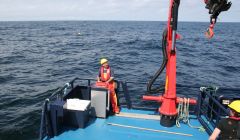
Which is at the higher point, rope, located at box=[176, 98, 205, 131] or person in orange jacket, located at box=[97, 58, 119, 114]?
person in orange jacket, located at box=[97, 58, 119, 114]

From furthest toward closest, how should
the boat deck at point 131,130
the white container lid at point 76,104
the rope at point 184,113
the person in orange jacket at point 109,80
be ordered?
the person in orange jacket at point 109,80, the rope at point 184,113, the white container lid at point 76,104, the boat deck at point 131,130

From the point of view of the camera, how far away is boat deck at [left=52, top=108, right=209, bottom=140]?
8.88m

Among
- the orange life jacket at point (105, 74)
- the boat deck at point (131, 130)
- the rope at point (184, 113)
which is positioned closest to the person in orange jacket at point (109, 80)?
the orange life jacket at point (105, 74)

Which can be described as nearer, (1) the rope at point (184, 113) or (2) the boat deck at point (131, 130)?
(2) the boat deck at point (131, 130)

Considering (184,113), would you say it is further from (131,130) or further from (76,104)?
(76,104)

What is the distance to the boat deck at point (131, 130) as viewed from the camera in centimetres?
888

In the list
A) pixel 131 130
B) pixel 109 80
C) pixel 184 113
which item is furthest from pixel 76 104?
pixel 184 113

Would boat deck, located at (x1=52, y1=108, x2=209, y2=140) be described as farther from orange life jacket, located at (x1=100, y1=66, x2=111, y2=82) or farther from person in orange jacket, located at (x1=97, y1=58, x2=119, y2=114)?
orange life jacket, located at (x1=100, y1=66, x2=111, y2=82)

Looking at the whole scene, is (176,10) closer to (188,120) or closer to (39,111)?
(188,120)

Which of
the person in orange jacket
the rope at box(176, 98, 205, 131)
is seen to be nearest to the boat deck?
the rope at box(176, 98, 205, 131)

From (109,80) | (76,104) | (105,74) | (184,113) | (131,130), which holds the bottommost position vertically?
(131,130)

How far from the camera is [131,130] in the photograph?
933cm

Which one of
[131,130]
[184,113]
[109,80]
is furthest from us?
[109,80]

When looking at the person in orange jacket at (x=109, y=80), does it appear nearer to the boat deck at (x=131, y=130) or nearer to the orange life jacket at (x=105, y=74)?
the orange life jacket at (x=105, y=74)
